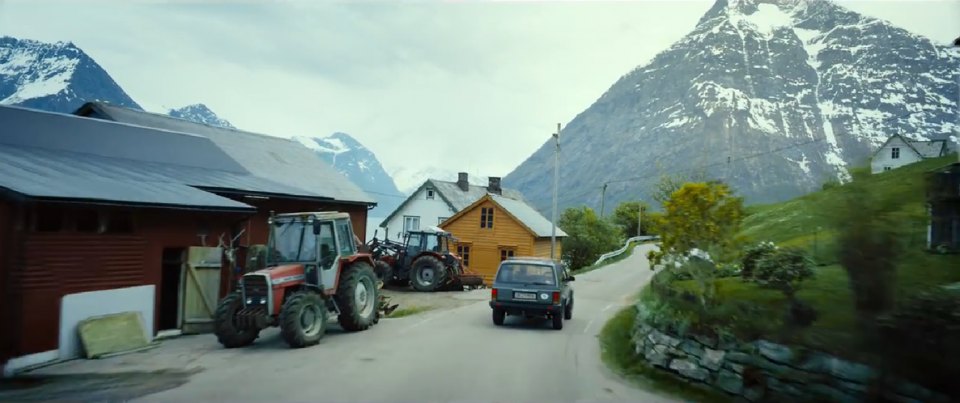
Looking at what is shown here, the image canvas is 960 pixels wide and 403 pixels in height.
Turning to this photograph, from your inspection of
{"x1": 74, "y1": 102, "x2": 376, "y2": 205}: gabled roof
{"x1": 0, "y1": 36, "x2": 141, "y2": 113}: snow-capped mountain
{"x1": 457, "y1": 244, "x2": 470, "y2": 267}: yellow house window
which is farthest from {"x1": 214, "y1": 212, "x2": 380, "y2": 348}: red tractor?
{"x1": 457, "y1": 244, "x2": 470, "y2": 267}: yellow house window

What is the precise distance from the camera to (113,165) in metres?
16.7

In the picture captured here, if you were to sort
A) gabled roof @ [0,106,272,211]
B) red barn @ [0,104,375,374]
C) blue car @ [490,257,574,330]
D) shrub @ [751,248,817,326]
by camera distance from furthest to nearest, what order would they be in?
1. blue car @ [490,257,574,330]
2. gabled roof @ [0,106,272,211]
3. red barn @ [0,104,375,374]
4. shrub @ [751,248,817,326]

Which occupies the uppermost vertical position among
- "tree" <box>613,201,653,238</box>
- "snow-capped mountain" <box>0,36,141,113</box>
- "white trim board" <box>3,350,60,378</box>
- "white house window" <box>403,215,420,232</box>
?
"snow-capped mountain" <box>0,36,141,113</box>

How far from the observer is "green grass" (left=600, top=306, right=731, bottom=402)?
8359 mm

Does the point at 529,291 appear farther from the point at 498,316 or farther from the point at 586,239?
the point at 586,239

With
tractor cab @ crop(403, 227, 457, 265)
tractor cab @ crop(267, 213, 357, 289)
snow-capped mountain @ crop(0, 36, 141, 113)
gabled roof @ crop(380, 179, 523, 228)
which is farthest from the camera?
gabled roof @ crop(380, 179, 523, 228)

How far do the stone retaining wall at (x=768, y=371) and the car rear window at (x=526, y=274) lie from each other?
15.3 feet

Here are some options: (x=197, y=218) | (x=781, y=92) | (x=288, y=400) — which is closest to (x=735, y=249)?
(x=288, y=400)

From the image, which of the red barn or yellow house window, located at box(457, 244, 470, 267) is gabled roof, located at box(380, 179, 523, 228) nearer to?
yellow house window, located at box(457, 244, 470, 267)

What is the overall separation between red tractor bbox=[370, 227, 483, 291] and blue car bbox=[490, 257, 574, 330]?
28.2 feet

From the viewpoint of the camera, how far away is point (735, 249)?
33.4ft

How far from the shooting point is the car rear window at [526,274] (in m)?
14.6

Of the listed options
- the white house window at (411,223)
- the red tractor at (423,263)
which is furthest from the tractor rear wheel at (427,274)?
the white house window at (411,223)

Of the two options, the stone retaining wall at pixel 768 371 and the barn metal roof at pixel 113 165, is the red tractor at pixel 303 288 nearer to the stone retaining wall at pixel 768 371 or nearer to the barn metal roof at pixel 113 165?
the barn metal roof at pixel 113 165
